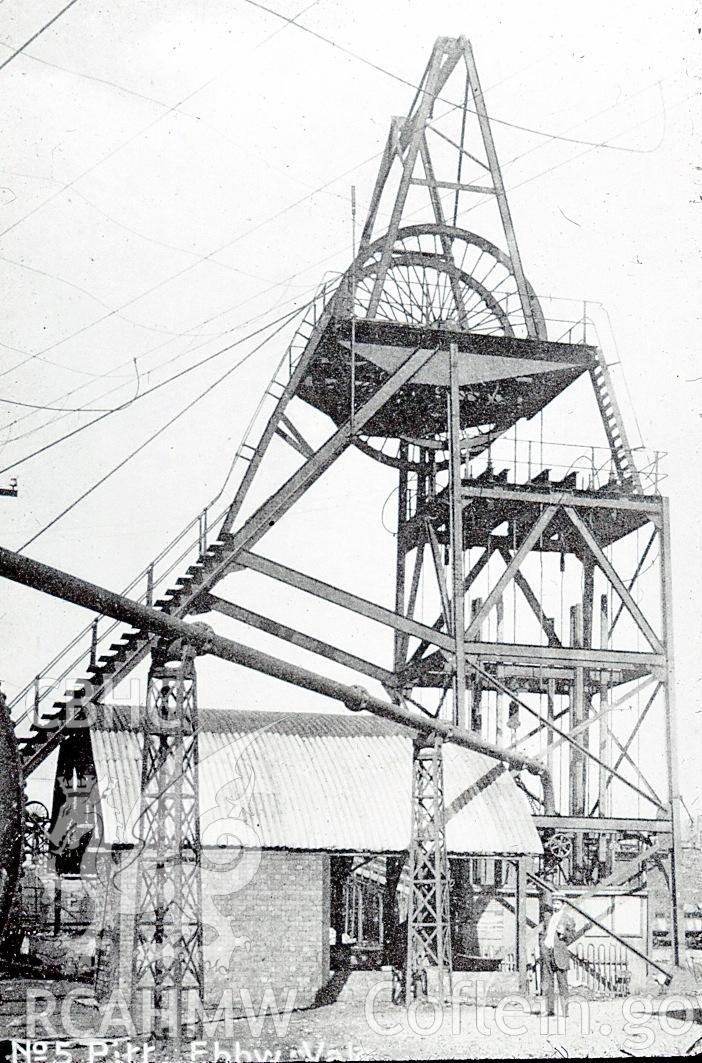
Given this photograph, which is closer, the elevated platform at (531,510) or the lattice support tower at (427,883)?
the lattice support tower at (427,883)

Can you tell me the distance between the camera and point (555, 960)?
17438 millimetres

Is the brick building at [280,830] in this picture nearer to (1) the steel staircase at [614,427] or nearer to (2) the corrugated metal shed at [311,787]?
(2) the corrugated metal shed at [311,787]

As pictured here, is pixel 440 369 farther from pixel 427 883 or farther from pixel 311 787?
pixel 427 883

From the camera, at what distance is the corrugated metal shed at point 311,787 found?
20.0 meters

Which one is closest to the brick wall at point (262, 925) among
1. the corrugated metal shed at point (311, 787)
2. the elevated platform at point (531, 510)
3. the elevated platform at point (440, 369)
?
the corrugated metal shed at point (311, 787)

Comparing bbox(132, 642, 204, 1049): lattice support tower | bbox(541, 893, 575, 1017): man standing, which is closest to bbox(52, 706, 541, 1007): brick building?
bbox(541, 893, 575, 1017): man standing

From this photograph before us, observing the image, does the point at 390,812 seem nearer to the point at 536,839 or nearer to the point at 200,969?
the point at 536,839

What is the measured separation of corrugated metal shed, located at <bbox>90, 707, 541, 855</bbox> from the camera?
2000 centimetres

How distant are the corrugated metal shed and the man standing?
3.06 metres

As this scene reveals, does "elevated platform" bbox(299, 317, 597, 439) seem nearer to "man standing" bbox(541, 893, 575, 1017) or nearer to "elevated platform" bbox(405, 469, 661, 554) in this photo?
"elevated platform" bbox(405, 469, 661, 554)

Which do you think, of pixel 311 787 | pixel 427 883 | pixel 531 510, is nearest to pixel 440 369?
pixel 531 510

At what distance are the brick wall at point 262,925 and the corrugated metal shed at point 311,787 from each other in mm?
473

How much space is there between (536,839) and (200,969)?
9.19 m

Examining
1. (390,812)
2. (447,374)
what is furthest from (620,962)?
(447,374)
